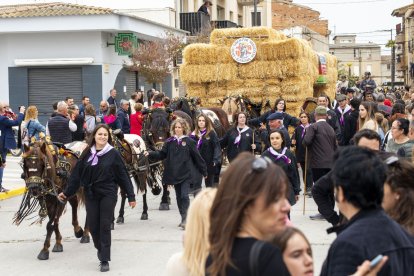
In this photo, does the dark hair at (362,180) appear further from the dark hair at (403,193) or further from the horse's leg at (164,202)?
the horse's leg at (164,202)

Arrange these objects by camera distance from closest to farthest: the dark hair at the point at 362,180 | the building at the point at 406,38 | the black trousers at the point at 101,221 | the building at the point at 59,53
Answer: the dark hair at the point at 362,180, the black trousers at the point at 101,221, the building at the point at 59,53, the building at the point at 406,38

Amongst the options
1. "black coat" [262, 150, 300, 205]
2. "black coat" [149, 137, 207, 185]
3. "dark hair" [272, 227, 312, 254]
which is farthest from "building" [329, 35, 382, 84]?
"dark hair" [272, 227, 312, 254]

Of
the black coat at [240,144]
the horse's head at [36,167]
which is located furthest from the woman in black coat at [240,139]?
the horse's head at [36,167]

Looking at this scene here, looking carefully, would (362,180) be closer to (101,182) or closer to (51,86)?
(101,182)

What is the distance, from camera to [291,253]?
3402mm

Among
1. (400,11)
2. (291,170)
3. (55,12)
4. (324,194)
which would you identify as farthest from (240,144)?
(400,11)

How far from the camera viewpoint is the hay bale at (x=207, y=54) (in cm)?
2034

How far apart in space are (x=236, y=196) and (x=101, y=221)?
625cm

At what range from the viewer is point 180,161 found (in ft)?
39.1

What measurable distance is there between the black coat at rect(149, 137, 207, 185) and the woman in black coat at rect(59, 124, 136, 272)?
2437mm

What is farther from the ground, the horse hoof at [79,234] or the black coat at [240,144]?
the black coat at [240,144]

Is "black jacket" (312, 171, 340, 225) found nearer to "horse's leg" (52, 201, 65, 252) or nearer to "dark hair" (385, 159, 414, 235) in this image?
"dark hair" (385, 159, 414, 235)

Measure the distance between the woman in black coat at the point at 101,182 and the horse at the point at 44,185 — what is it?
818 millimetres

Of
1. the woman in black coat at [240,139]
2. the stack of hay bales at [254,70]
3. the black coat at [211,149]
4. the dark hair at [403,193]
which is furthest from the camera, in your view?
the stack of hay bales at [254,70]
